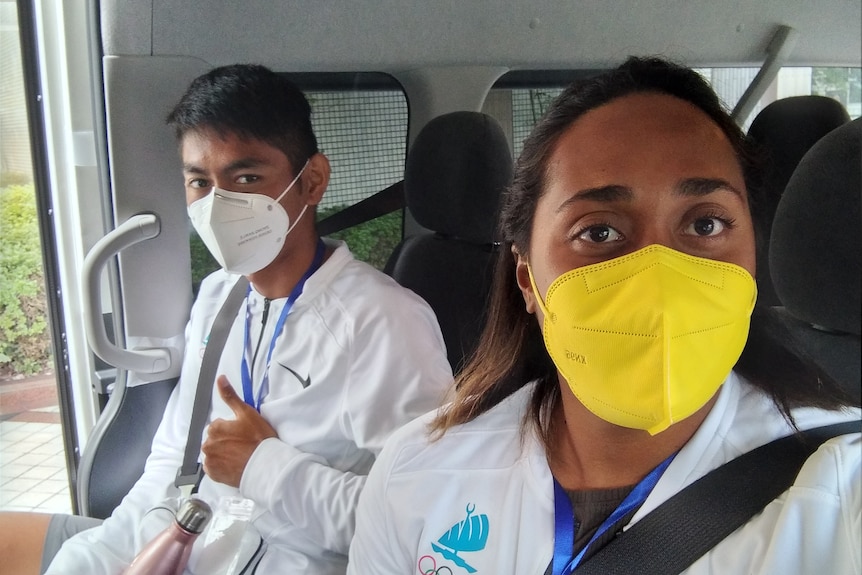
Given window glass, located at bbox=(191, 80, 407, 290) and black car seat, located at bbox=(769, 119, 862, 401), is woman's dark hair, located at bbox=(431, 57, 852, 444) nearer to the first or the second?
black car seat, located at bbox=(769, 119, 862, 401)

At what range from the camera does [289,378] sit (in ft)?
3.67

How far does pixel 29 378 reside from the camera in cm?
106

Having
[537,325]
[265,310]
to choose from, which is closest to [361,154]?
[265,310]

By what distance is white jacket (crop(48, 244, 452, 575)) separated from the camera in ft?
3.58

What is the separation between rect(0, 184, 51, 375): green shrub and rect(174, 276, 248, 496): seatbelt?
0.24 metres

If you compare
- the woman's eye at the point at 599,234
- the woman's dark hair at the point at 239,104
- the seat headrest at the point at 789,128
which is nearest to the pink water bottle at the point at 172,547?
the woman's dark hair at the point at 239,104

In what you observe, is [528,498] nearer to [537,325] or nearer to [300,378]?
[537,325]

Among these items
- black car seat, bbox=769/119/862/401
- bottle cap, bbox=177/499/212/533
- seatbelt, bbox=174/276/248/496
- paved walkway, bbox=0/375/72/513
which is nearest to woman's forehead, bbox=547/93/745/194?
black car seat, bbox=769/119/862/401

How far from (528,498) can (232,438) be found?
0.52 m

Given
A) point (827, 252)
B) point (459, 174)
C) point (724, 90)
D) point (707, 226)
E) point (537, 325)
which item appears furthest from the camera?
point (459, 174)

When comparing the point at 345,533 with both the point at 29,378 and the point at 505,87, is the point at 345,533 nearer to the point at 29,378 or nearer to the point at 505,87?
the point at 29,378

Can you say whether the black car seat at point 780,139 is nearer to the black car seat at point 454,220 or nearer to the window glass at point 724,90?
the window glass at point 724,90

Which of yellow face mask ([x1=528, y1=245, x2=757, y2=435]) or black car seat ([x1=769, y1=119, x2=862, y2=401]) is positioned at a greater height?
black car seat ([x1=769, y1=119, x2=862, y2=401])

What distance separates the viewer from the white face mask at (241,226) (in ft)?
3.40
